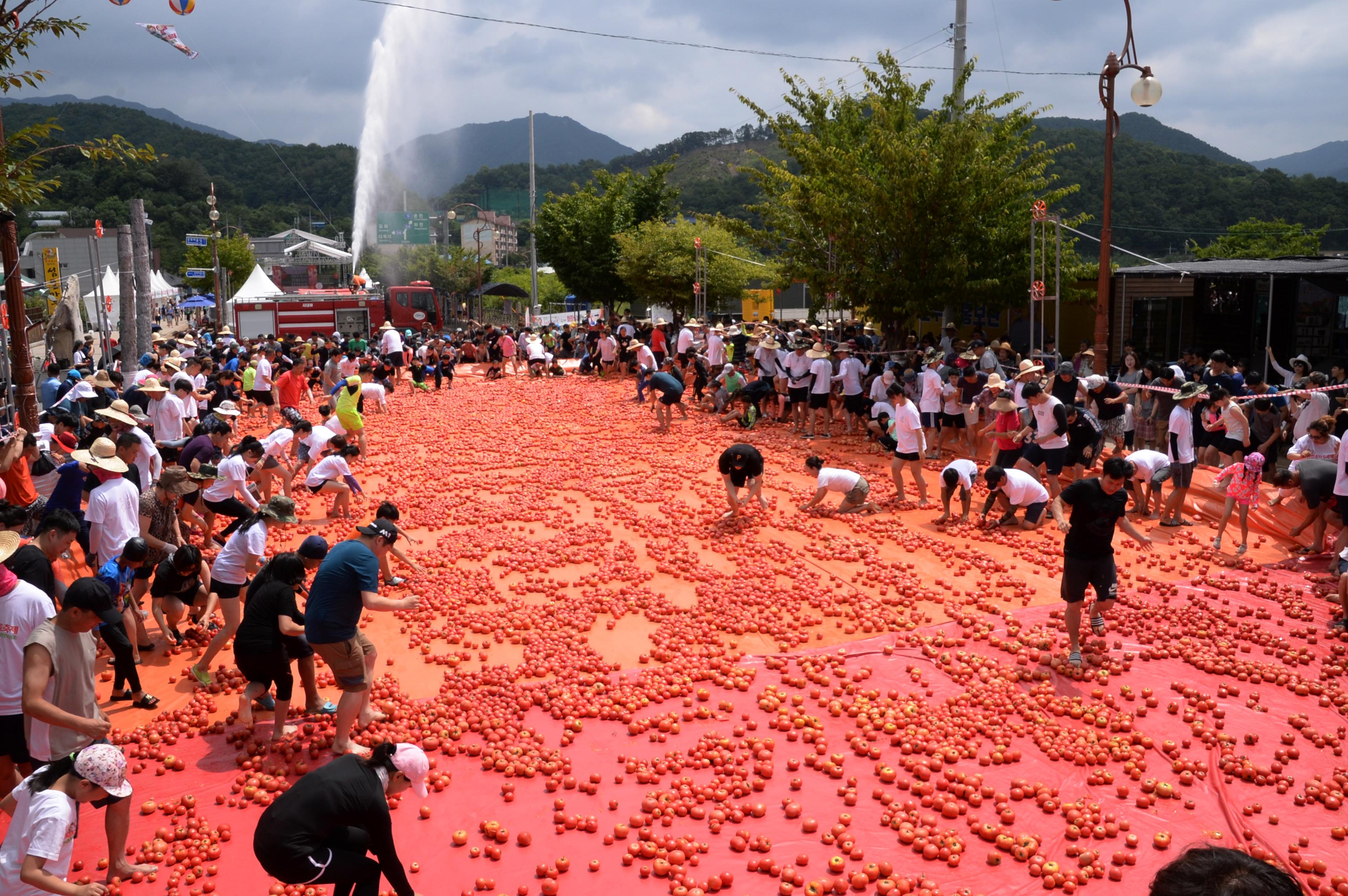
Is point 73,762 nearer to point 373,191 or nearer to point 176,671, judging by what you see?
point 176,671

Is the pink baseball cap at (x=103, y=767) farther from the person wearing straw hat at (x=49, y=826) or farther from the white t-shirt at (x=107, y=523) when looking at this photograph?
the white t-shirt at (x=107, y=523)

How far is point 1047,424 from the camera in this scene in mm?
12438

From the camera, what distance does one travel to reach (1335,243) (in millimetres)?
59438

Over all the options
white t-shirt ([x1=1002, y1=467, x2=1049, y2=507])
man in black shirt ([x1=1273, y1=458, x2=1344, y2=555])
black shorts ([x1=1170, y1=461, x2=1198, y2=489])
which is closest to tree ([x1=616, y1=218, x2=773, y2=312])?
black shorts ([x1=1170, y1=461, x2=1198, y2=489])

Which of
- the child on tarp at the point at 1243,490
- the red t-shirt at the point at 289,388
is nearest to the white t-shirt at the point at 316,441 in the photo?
the red t-shirt at the point at 289,388

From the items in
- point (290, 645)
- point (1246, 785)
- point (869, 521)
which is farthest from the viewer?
point (869, 521)

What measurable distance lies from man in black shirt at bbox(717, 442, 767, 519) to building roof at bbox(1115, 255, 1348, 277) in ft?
37.3

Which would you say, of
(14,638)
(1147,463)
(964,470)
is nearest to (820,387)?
(964,470)

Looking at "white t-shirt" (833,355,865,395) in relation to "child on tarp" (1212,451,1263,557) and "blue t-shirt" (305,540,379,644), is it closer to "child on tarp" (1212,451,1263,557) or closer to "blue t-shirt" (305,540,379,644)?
"child on tarp" (1212,451,1263,557)

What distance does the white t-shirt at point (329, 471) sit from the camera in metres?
12.9

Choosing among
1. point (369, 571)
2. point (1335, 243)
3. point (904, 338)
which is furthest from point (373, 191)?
point (369, 571)

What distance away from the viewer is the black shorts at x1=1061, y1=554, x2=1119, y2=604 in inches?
330

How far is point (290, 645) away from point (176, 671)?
210 centimetres

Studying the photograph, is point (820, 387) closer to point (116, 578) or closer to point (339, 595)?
point (339, 595)
